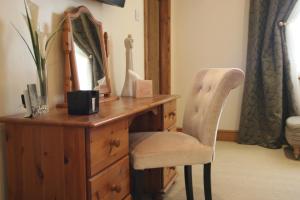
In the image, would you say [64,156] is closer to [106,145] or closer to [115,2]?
[106,145]

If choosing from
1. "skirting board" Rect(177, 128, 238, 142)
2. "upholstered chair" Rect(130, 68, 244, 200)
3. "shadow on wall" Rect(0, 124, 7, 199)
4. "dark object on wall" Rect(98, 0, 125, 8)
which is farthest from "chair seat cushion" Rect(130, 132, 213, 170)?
"skirting board" Rect(177, 128, 238, 142)

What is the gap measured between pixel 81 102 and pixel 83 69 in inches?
23.2

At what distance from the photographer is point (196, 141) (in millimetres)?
1890

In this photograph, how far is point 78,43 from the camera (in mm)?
1949

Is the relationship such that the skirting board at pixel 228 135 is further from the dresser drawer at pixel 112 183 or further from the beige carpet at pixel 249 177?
the dresser drawer at pixel 112 183

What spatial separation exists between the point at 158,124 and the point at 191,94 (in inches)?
11.9

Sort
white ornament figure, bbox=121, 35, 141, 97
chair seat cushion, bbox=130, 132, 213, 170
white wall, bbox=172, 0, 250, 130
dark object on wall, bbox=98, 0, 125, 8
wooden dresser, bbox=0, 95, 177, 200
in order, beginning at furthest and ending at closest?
white wall, bbox=172, 0, 250, 130 → white ornament figure, bbox=121, 35, 141, 97 → dark object on wall, bbox=98, 0, 125, 8 → chair seat cushion, bbox=130, 132, 213, 170 → wooden dresser, bbox=0, 95, 177, 200

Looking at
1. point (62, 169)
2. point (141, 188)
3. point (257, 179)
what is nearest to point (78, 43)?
point (62, 169)

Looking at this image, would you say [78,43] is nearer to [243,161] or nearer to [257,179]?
[257,179]

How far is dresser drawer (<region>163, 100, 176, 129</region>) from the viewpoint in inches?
89.3

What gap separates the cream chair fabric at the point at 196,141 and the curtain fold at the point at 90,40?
0.51 m

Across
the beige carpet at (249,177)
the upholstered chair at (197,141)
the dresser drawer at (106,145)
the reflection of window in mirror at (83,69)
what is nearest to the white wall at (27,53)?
the reflection of window in mirror at (83,69)

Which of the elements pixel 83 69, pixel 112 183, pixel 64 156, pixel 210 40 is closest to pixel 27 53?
pixel 83 69

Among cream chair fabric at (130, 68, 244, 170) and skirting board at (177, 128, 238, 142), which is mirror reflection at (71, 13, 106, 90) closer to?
cream chair fabric at (130, 68, 244, 170)
